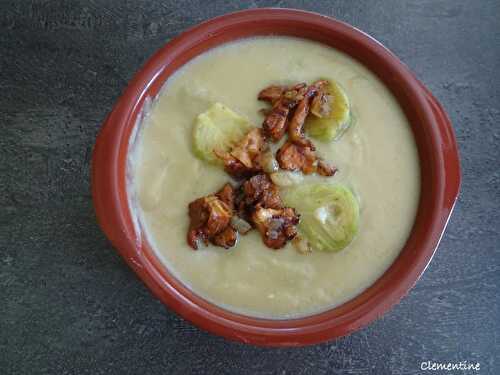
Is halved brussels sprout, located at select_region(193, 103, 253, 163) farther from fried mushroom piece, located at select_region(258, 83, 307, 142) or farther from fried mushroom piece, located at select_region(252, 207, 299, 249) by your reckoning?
fried mushroom piece, located at select_region(252, 207, 299, 249)

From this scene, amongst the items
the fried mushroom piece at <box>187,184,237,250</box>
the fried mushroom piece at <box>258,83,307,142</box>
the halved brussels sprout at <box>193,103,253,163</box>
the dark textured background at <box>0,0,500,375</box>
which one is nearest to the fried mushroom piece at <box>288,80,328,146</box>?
the fried mushroom piece at <box>258,83,307,142</box>

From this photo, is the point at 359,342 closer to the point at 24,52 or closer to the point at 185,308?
the point at 185,308

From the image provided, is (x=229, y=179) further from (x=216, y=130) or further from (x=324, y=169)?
(x=324, y=169)

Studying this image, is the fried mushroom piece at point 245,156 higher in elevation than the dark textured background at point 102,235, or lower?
higher

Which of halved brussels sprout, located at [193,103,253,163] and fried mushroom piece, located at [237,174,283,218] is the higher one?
halved brussels sprout, located at [193,103,253,163]

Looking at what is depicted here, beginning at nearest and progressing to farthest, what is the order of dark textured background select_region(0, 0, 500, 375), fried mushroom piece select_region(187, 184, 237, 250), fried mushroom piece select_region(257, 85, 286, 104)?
fried mushroom piece select_region(187, 184, 237, 250)
fried mushroom piece select_region(257, 85, 286, 104)
dark textured background select_region(0, 0, 500, 375)

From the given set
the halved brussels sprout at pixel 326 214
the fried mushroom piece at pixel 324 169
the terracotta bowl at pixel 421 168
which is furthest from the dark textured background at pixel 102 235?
the fried mushroom piece at pixel 324 169

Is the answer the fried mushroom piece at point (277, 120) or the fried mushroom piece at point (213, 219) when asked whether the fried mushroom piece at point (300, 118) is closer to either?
the fried mushroom piece at point (277, 120)
